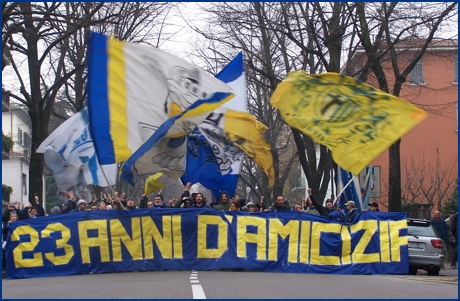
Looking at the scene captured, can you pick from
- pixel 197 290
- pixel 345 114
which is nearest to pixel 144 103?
pixel 345 114

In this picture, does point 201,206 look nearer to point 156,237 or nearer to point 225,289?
point 156,237

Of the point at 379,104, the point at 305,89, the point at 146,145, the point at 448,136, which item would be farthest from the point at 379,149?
the point at 448,136

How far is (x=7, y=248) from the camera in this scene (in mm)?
16672

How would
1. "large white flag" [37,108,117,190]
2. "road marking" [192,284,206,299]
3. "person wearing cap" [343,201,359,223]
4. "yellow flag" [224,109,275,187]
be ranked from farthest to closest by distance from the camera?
"large white flag" [37,108,117,190] < "yellow flag" [224,109,275,187] < "person wearing cap" [343,201,359,223] < "road marking" [192,284,206,299]

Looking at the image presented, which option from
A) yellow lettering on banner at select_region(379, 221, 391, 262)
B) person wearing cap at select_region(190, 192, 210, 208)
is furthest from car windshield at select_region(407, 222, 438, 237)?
person wearing cap at select_region(190, 192, 210, 208)

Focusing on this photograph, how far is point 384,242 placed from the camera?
55.3ft

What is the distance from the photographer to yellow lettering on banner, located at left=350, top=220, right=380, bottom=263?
1669cm

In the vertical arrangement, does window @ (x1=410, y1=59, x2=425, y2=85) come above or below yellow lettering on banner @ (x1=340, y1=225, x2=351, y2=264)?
above

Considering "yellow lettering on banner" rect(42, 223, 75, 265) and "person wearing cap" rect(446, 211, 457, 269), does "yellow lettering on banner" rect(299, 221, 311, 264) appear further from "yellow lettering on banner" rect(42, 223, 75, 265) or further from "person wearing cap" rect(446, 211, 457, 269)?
"person wearing cap" rect(446, 211, 457, 269)

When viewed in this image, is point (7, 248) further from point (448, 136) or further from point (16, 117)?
point (16, 117)

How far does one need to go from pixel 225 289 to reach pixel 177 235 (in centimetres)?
566

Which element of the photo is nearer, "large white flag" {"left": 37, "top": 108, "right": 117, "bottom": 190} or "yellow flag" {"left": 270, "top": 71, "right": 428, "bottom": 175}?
"yellow flag" {"left": 270, "top": 71, "right": 428, "bottom": 175}

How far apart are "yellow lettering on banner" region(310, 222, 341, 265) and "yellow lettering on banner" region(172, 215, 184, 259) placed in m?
2.84

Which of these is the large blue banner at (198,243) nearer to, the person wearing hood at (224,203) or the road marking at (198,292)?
the person wearing hood at (224,203)
